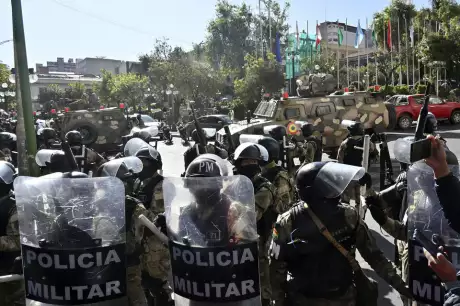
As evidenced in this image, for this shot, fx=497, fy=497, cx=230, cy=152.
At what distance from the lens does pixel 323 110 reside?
14.0 metres

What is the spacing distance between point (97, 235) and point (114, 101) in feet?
143

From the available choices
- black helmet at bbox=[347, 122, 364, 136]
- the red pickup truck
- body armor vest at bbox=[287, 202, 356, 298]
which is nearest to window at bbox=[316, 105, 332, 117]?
black helmet at bbox=[347, 122, 364, 136]

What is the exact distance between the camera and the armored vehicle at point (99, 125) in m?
16.5

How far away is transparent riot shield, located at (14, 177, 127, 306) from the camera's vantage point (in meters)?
2.44

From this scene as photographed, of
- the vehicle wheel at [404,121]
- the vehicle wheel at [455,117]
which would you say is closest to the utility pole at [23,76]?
the vehicle wheel at [404,121]

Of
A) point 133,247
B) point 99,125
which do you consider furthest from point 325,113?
point 133,247

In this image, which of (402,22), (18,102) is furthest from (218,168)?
(402,22)

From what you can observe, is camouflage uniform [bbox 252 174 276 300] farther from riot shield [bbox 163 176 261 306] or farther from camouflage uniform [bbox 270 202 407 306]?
riot shield [bbox 163 176 261 306]

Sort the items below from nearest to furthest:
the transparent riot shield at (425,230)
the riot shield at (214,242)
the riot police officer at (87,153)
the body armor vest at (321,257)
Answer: the riot shield at (214,242) → the transparent riot shield at (425,230) → the body armor vest at (321,257) → the riot police officer at (87,153)

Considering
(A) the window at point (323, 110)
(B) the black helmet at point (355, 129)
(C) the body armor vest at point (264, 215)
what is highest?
(A) the window at point (323, 110)

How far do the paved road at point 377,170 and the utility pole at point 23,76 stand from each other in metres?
4.82

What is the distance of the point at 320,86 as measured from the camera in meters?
14.7

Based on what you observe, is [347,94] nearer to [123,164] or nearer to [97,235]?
[123,164]

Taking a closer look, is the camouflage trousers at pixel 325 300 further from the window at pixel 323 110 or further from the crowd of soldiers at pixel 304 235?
the window at pixel 323 110
